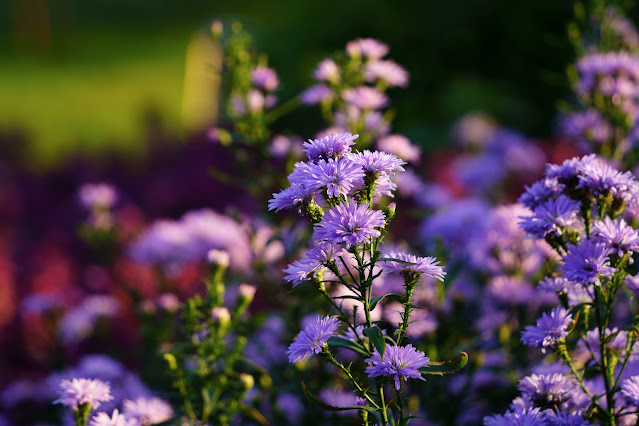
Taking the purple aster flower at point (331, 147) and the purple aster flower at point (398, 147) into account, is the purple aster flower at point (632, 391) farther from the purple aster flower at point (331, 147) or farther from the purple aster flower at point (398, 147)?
the purple aster flower at point (398, 147)

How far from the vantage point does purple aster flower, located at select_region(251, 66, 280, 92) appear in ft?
5.64

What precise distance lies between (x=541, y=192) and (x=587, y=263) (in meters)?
0.17

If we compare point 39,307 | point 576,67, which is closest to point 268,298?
point 39,307

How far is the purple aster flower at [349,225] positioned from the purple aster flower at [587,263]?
0.30m

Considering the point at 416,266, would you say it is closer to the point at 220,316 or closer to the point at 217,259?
the point at 220,316

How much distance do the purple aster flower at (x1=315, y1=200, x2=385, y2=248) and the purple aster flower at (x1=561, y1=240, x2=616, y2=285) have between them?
0.30 m

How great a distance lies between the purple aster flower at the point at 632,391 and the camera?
0.94m

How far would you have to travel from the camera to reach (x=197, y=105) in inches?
340

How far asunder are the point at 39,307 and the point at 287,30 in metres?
4.87

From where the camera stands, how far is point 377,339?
912 millimetres

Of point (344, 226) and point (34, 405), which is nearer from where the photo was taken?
point (344, 226)

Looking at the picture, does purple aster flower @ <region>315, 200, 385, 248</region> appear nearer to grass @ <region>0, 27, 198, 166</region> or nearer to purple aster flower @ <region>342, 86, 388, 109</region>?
purple aster flower @ <region>342, 86, 388, 109</region>

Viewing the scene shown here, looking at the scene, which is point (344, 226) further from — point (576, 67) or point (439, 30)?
point (439, 30)

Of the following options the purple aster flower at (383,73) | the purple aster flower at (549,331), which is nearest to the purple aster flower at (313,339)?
the purple aster flower at (549,331)
